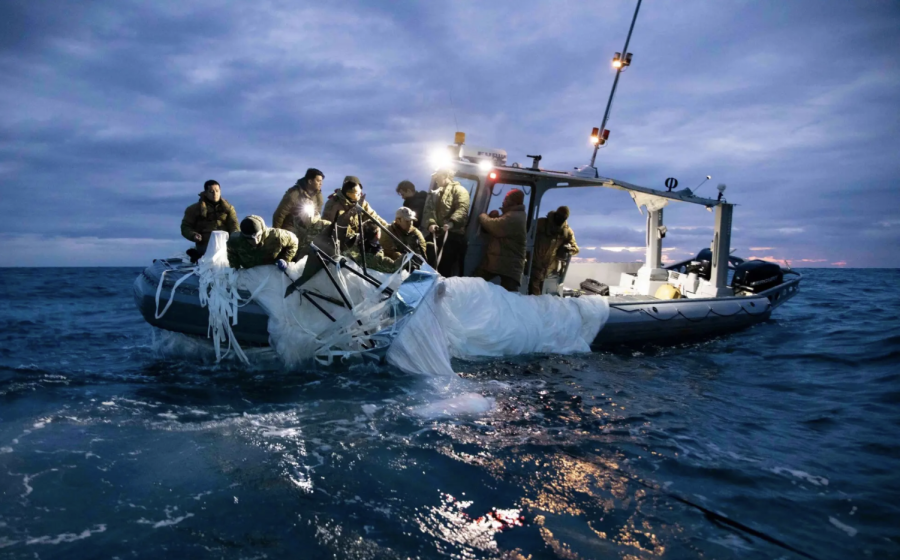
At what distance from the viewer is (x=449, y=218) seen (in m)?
6.67

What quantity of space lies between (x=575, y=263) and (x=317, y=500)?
828cm

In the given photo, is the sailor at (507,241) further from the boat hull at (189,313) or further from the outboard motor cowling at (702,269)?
the outboard motor cowling at (702,269)

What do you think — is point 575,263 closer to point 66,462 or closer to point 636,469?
point 636,469

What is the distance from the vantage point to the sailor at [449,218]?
6.65 m

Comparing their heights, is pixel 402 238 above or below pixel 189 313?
above

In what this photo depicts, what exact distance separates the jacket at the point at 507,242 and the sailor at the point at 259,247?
258 centimetres

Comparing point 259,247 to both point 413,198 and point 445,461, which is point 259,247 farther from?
point 445,461

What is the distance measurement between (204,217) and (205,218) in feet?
0.07

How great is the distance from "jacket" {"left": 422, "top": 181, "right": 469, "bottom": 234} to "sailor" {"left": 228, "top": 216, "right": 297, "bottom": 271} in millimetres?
2001

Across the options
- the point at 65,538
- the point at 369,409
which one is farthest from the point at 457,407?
the point at 65,538

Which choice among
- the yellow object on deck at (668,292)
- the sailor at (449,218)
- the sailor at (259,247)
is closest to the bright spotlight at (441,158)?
the sailor at (449,218)

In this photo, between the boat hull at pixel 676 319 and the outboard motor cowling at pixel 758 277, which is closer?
the boat hull at pixel 676 319

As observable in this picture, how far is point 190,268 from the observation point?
225 inches

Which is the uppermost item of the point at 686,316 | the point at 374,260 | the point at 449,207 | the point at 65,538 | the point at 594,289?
the point at 449,207
